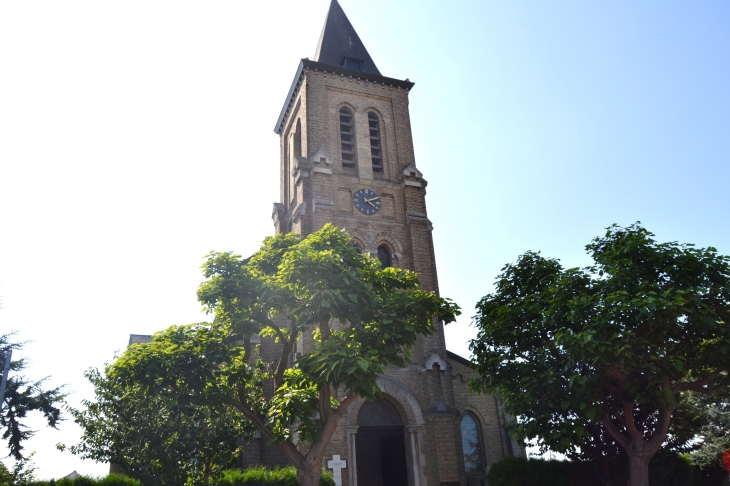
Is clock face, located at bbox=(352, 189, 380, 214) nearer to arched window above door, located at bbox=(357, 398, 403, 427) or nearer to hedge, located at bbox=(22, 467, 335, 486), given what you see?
arched window above door, located at bbox=(357, 398, 403, 427)

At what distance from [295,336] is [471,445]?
468 inches

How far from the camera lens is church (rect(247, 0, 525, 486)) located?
70.1 ft

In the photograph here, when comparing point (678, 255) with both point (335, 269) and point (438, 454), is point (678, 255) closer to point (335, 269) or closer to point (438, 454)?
point (335, 269)

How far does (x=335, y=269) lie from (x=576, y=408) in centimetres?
730

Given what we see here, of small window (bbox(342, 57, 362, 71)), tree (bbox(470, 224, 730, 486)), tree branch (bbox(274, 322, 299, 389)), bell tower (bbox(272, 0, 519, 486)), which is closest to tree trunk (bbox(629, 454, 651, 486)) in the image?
tree (bbox(470, 224, 730, 486))

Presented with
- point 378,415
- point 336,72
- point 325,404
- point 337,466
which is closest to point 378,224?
point 378,415

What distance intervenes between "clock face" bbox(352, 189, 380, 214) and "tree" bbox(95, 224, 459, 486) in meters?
9.58

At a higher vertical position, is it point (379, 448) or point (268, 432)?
point (268, 432)

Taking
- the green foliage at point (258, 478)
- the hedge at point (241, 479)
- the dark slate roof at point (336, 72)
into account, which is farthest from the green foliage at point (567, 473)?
the dark slate roof at point (336, 72)

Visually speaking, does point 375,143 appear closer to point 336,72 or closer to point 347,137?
point 347,137

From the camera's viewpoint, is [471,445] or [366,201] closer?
[471,445]

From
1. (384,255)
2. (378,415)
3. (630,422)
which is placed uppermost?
(384,255)

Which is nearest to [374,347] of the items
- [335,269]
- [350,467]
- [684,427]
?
[335,269]

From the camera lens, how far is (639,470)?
14891 millimetres
